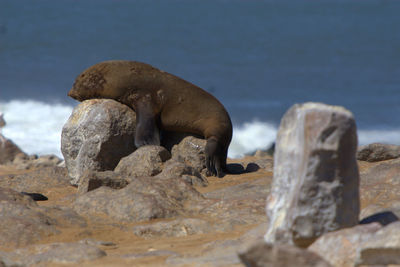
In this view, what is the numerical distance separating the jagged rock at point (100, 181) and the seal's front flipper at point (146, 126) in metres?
2.39

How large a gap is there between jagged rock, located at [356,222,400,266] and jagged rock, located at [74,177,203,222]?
375 centimetres

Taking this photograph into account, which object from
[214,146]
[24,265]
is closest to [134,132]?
[214,146]

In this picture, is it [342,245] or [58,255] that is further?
[58,255]

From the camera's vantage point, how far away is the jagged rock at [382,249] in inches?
172

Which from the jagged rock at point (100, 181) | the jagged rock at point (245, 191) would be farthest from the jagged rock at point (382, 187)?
the jagged rock at point (100, 181)

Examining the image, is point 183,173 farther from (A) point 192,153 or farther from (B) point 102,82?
(B) point 102,82

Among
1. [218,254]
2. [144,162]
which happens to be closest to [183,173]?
[144,162]

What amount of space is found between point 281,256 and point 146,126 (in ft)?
27.1

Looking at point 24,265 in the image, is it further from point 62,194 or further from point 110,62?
point 110,62

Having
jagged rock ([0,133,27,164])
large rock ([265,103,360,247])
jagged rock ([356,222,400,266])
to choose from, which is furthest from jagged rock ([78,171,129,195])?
jagged rock ([0,133,27,164])

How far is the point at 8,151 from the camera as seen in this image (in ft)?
70.5

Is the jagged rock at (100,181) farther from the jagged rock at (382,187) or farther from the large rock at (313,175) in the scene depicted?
the large rock at (313,175)

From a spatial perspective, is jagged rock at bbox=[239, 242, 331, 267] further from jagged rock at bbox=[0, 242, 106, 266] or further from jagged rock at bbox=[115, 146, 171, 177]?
jagged rock at bbox=[115, 146, 171, 177]

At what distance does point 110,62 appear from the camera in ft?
42.2
